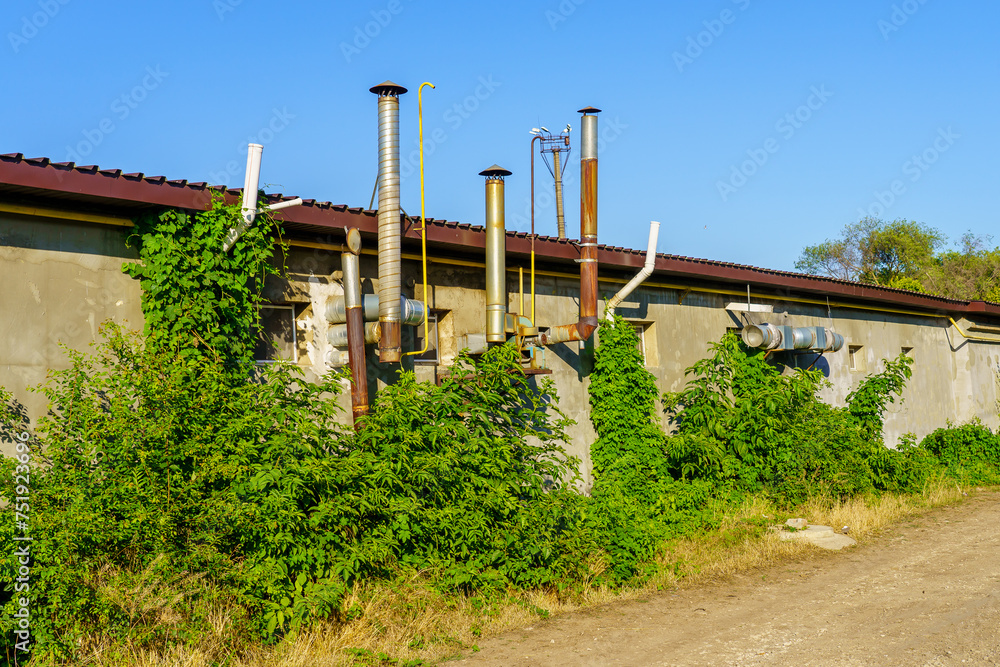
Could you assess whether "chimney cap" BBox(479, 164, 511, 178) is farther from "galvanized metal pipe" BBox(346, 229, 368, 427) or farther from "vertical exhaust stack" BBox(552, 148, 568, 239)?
"vertical exhaust stack" BBox(552, 148, 568, 239)

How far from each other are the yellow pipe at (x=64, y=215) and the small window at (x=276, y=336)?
1578 millimetres

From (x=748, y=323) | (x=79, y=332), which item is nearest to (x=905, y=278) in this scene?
(x=748, y=323)

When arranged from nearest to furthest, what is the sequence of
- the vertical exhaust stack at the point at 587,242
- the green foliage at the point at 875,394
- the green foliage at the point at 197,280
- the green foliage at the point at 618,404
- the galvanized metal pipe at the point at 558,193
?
the green foliage at the point at 197,280 → the vertical exhaust stack at the point at 587,242 → the green foliage at the point at 618,404 → the green foliage at the point at 875,394 → the galvanized metal pipe at the point at 558,193

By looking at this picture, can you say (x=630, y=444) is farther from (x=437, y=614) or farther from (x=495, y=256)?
(x=437, y=614)

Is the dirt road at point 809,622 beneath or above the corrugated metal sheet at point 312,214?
beneath

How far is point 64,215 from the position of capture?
731 centimetres

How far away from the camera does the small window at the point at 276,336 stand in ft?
27.9

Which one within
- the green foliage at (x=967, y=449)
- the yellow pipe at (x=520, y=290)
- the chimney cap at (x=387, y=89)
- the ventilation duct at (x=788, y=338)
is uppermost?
the chimney cap at (x=387, y=89)

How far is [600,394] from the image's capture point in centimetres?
1145

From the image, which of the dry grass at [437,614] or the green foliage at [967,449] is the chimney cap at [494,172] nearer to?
the dry grass at [437,614]

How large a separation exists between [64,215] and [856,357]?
47.4 feet

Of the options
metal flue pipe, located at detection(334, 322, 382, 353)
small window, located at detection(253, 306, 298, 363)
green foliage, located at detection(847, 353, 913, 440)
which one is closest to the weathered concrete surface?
green foliage, located at detection(847, 353, 913, 440)

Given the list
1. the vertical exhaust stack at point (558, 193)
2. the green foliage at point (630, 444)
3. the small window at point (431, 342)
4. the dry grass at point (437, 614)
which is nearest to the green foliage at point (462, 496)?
the dry grass at point (437, 614)

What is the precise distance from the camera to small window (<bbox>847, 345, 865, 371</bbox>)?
16812 mm
